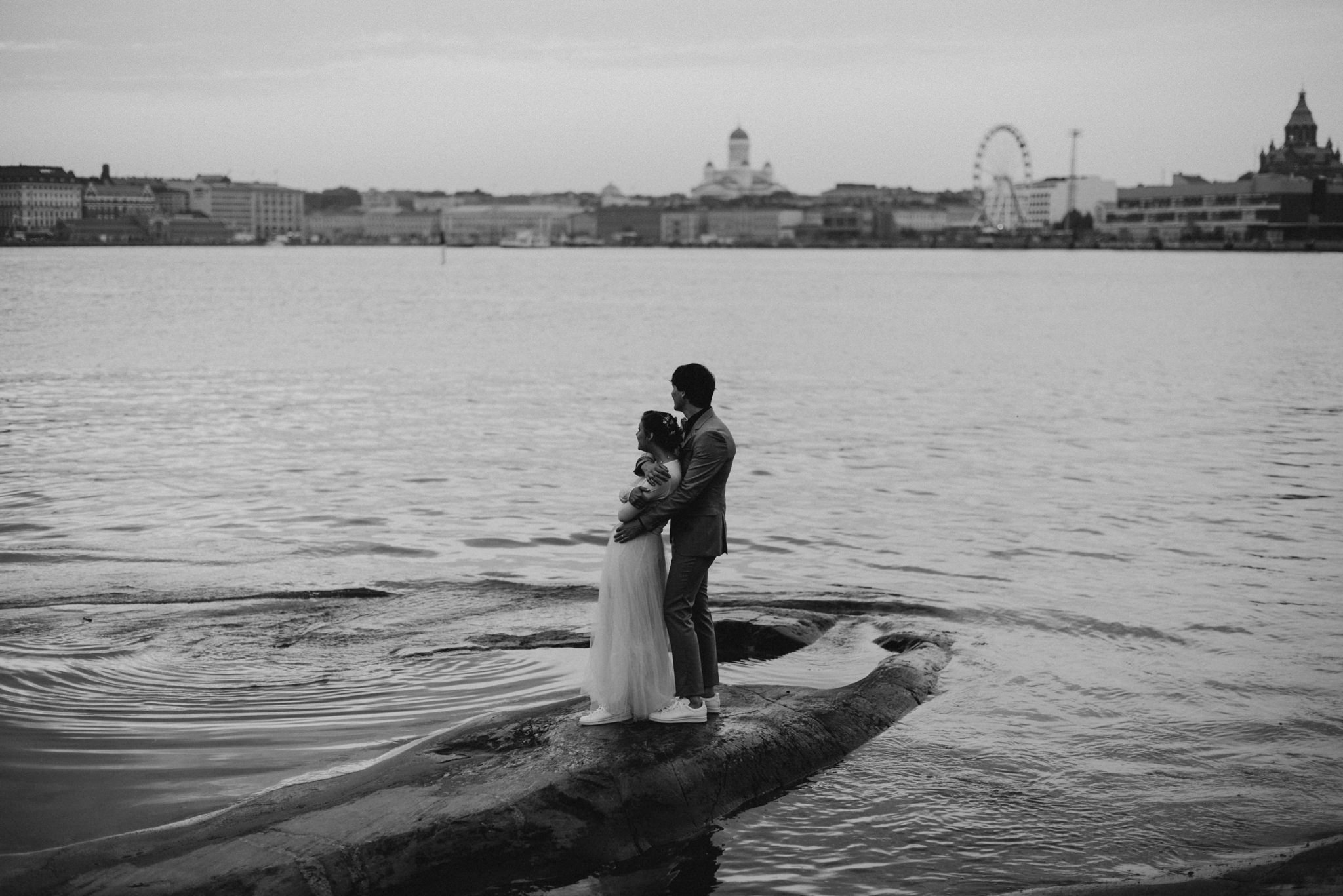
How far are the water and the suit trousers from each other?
71cm

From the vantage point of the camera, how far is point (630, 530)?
6898mm

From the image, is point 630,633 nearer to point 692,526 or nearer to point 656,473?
point 692,526

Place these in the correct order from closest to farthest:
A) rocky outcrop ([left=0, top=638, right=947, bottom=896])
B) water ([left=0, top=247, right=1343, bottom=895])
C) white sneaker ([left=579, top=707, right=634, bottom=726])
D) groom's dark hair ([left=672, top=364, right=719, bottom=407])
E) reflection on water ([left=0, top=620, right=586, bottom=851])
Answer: rocky outcrop ([left=0, top=638, right=947, bottom=896]) < groom's dark hair ([left=672, top=364, right=719, bottom=407]) < reflection on water ([left=0, top=620, right=586, bottom=851]) < white sneaker ([left=579, top=707, right=634, bottom=726]) < water ([left=0, top=247, right=1343, bottom=895])

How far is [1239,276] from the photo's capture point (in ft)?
341

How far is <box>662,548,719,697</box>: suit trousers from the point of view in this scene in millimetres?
6977

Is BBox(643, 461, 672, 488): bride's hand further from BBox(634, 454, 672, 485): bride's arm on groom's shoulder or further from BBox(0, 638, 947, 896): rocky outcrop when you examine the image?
BBox(0, 638, 947, 896): rocky outcrop

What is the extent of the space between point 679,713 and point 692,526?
93 cm

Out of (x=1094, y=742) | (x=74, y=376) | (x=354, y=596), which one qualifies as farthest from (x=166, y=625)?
(x=74, y=376)

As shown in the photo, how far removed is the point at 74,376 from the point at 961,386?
19.6 m

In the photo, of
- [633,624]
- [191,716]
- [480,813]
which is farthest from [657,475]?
[191,716]

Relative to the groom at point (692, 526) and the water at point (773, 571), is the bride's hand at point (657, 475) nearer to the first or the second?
the groom at point (692, 526)

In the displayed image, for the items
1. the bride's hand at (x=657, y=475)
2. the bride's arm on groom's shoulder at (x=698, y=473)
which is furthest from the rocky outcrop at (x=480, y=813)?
the bride's hand at (x=657, y=475)

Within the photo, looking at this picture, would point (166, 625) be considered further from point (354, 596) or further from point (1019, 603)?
point (1019, 603)

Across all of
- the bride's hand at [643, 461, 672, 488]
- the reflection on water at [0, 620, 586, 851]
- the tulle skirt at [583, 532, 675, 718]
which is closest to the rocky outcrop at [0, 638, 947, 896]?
the tulle skirt at [583, 532, 675, 718]
